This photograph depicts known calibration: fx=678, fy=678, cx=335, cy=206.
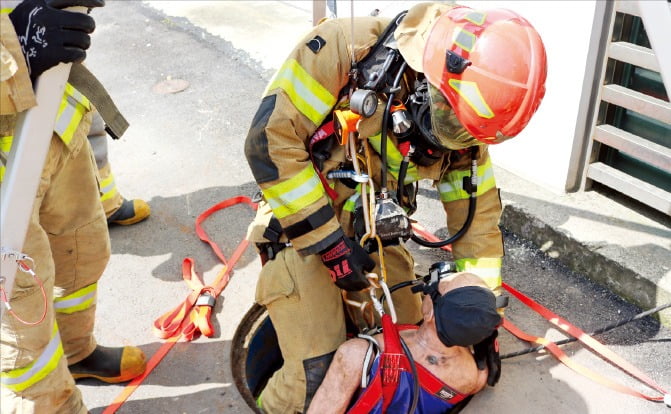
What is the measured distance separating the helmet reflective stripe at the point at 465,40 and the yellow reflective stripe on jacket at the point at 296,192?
81cm

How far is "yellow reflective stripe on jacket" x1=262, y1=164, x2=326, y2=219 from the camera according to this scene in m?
2.91

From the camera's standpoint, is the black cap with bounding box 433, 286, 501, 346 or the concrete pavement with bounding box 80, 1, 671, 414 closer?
the black cap with bounding box 433, 286, 501, 346

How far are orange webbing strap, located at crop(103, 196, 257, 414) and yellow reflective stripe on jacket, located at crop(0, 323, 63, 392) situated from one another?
0.59m

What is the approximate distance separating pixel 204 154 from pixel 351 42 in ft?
9.18

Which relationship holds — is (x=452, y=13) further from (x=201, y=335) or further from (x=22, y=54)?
(x=201, y=335)

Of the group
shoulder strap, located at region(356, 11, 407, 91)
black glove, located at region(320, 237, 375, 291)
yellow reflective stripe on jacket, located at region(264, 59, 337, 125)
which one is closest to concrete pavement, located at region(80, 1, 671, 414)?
black glove, located at region(320, 237, 375, 291)

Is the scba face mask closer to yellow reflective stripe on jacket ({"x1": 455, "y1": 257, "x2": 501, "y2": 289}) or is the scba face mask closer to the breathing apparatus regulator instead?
the breathing apparatus regulator

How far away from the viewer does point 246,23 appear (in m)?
7.79

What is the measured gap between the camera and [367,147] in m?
3.07

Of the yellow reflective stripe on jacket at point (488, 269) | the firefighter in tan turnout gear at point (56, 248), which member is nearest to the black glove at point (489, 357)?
the yellow reflective stripe on jacket at point (488, 269)

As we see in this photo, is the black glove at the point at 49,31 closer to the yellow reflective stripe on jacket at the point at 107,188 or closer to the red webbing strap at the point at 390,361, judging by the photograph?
the red webbing strap at the point at 390,361

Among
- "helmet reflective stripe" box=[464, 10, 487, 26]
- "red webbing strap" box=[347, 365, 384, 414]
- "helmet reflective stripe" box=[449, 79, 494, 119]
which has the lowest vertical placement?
"red webbing strap" box=[347, 365, 384, 414]

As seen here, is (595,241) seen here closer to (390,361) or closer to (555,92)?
(555,92)

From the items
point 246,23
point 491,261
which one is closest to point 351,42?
point 491,261
